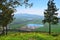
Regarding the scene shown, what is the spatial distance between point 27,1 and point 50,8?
164 feet

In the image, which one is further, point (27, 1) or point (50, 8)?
point (50, 8)

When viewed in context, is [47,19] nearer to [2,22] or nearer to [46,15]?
[46,15]

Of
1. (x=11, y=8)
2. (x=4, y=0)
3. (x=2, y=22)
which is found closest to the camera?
(x=4, y=0)

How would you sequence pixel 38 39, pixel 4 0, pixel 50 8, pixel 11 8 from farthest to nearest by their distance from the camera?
1. pixel 50 8
2. pixel 38 39
3. pixel 11 8
4. pixel 4 0

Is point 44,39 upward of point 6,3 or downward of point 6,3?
downward

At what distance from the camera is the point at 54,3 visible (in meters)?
70.8

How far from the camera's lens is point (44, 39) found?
2638cm

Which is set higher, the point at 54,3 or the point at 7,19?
the point at 54,3

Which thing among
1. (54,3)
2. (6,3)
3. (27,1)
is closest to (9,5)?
(6,3)

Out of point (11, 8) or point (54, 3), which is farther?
point (54, 3)

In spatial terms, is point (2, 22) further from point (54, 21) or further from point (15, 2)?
point (15, 2)

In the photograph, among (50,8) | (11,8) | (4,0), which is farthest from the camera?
(50,8)

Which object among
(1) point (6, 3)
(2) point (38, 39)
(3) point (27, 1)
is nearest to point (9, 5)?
(1) point (6, 3)

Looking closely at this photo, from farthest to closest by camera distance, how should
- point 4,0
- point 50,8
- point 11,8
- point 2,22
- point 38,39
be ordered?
point 50,8, point 2,22, point 38,39, point 11,8, point 4,0
